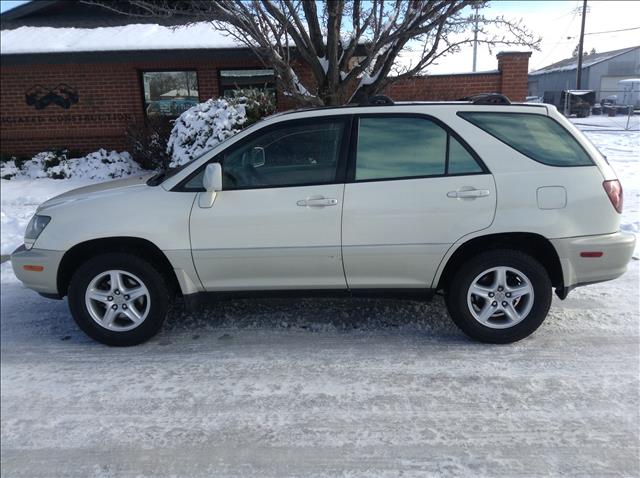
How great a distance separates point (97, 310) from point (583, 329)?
3.82 m

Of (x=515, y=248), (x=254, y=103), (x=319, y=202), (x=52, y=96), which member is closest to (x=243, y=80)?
(x=254, y=103)

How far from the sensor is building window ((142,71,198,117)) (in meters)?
12.0

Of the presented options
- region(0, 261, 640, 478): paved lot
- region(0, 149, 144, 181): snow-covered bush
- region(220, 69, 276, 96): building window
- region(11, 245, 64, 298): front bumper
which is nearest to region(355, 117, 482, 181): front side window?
region(0, 261, 640, 478): paved lot

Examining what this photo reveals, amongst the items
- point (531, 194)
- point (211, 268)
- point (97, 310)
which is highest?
point (531, 194)

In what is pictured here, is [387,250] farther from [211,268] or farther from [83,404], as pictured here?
[83,404]

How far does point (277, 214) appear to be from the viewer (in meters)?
3.82

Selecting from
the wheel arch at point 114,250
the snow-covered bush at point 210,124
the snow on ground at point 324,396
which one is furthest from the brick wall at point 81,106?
the wheel arch at point 114,250

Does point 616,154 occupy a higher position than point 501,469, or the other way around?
point 616,154

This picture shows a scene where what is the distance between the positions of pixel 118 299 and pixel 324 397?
5.89ft

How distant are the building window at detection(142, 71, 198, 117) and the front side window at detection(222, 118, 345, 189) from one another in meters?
8.70

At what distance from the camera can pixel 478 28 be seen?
7.34m

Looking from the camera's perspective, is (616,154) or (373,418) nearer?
(373,418)

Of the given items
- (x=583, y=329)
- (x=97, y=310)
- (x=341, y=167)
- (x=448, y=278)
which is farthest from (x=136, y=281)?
(x=583, y=329)

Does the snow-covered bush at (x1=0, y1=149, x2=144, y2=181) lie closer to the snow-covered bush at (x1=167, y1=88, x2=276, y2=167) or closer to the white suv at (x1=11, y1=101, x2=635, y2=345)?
the snow-covered bush at (x1=167, y1=88, x2=276, y2=167)
